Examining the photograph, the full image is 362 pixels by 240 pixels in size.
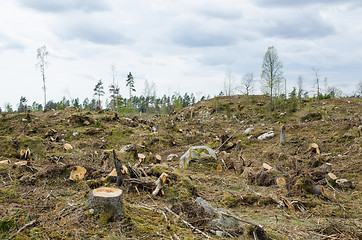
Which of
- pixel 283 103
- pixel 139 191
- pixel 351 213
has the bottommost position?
pixel 351 213

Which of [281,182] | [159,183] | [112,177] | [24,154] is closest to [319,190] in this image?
[281,182]

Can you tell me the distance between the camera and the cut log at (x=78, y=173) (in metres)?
5.75

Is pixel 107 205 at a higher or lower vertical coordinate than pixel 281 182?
higher

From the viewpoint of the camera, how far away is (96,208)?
348cm

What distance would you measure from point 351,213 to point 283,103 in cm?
2225

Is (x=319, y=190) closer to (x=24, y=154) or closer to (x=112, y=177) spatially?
(x=112, y=177)

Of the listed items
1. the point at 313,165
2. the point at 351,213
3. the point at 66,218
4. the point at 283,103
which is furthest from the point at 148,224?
the point at 283,103

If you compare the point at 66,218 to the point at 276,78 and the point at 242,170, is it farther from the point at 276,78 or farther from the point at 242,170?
the point at 276,78

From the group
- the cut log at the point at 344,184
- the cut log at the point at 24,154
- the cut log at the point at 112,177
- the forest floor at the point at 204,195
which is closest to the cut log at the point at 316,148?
the forest floor at the point at 204,195

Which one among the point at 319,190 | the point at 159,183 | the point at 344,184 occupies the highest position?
the point at 159,183

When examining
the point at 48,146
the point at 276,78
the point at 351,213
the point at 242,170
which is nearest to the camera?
the point at 351,213

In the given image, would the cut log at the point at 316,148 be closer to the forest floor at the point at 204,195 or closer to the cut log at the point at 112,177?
the forest floor at the point at 204,195

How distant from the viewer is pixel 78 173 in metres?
5.89

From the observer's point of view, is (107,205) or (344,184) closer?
(107,205)
